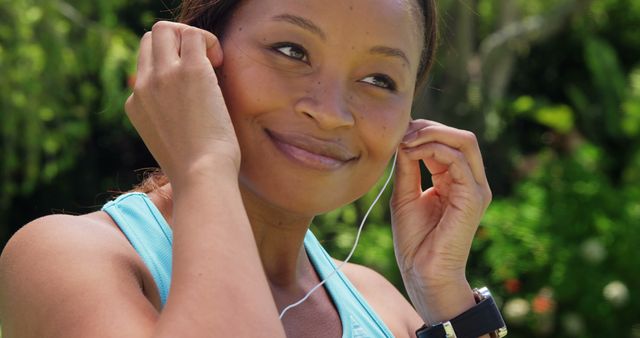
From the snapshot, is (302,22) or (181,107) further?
(302,22)

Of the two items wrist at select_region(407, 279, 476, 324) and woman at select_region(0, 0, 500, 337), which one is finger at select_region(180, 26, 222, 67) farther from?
wrist at select_region(407, 279, 476, 324)

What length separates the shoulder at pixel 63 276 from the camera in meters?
1.77

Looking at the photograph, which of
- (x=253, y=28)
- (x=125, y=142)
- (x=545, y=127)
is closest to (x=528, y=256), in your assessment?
(x=545, y=127)

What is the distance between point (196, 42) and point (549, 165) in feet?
23.1

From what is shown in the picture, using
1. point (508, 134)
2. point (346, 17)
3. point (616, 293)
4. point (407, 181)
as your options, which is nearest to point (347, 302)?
point (407, 181)

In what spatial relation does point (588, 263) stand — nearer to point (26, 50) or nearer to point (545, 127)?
point (545, 127)

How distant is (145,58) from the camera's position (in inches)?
77.9

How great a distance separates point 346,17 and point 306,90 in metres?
0.17

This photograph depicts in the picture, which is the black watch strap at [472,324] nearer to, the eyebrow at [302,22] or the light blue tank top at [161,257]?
the light blue tank top at [161,257]

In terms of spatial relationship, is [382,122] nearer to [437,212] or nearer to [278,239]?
[278,239]

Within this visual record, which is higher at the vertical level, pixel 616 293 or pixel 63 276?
pixel 63 276

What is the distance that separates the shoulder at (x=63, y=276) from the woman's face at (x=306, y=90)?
340 mm

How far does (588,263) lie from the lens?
7.63m

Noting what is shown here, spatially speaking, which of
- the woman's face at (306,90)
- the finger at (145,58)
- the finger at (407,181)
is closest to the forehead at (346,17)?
the woman's face at (306,90)
